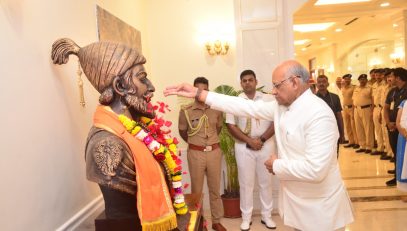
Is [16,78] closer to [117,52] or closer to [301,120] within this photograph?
[117,52]

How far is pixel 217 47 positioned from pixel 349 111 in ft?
20.8

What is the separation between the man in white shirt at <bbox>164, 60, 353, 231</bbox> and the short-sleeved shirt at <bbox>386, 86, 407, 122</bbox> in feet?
13.2

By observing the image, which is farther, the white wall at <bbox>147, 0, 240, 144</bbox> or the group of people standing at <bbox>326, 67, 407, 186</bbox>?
the group of people standing at <bbox>326, 67, 407, 186</bbox>

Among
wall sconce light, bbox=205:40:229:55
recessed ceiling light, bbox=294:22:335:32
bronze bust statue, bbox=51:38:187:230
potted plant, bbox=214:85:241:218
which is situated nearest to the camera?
bronze bust statue, bbox=51:38:187:230

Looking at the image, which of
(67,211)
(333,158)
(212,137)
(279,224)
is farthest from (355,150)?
(67,211)

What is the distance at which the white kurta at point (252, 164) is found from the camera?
Answer: 14.0ft

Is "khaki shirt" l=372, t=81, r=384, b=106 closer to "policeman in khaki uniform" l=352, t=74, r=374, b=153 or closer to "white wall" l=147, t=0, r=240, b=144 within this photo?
"policeman in khaki uniform" l=352, t=74, r=374, b=153

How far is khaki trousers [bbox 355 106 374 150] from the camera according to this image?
344 inches

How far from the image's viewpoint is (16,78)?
1.74 meters

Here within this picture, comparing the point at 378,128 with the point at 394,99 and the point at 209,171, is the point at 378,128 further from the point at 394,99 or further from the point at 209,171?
the point at 209,171

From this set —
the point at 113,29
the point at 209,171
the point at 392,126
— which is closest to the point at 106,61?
the point at 113,29

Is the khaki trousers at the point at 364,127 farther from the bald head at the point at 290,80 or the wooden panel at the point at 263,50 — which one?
the bald head at the point at 290,80

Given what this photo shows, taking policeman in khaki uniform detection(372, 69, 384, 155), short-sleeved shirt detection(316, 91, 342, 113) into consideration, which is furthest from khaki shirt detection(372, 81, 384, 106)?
short-sleeved shirt detection(316, 91, 342, 113)

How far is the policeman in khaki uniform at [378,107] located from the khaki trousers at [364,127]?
21 cm
